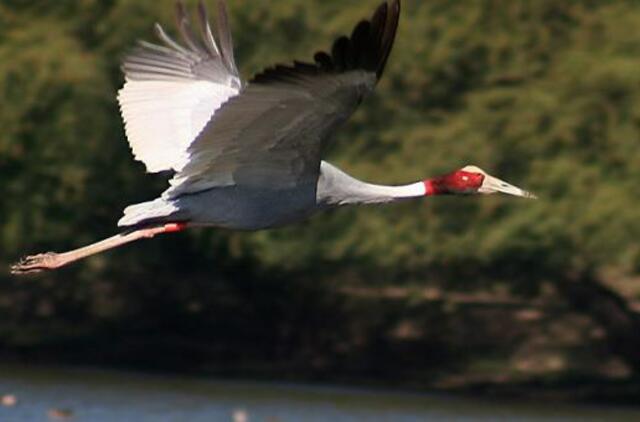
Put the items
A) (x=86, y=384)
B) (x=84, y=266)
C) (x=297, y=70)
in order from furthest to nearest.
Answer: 1. (x=84, y=266)
2. (x=86, y=384)
3. (x=297, y=70)

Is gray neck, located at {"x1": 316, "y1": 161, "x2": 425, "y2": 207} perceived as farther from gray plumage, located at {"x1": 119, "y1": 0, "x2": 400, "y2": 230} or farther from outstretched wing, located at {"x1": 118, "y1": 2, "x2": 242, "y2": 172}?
outstretched wing, located at {"x1": 118, "y1": 2, "x2": 242, "y2": 172}

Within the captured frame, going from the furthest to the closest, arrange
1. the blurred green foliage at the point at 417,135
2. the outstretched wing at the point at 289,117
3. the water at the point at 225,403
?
the blurred green foliage at the point at 417,135
the water at the point at 225,403
the outstretched wing at the point at 289,117

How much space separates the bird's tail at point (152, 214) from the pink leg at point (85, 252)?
0.26 m

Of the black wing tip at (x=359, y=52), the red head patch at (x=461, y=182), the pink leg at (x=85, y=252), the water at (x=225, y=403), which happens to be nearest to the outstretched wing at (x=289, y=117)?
the black wing tip at (x=359, y=52)

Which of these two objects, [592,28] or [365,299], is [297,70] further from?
[365,299]

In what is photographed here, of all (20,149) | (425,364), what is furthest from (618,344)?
(20,149)

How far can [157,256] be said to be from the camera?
918 inches

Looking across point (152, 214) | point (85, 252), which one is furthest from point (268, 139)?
point (85, 252)

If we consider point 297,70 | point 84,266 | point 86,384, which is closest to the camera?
point 297,70

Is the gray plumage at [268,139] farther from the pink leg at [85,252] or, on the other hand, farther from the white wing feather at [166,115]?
the pink leg at [85,252]

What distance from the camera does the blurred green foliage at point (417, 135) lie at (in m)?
20.5

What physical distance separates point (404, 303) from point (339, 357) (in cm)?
103

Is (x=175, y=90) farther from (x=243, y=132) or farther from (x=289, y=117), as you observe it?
(x=289, y=117)

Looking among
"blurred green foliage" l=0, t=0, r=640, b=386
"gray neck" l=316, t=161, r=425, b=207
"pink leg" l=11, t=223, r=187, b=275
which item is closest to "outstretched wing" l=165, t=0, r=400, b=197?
"gray neck" l=316, t=161, r=425, b=207
